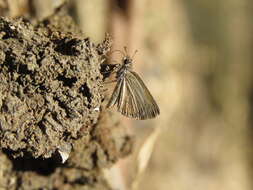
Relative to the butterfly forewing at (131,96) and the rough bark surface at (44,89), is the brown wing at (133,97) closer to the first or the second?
the butterfly forewing at (131,96)

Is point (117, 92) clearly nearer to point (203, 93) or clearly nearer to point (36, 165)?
point (36, 165)

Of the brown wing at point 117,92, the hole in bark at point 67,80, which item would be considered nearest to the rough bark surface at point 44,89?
the hole in bark at point 67,80

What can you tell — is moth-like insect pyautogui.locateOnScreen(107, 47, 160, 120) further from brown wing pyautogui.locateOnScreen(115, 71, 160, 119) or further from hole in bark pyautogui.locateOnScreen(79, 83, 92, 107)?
hole in bark pyautogui.locateOnScreen(79, 83, 92, 107)

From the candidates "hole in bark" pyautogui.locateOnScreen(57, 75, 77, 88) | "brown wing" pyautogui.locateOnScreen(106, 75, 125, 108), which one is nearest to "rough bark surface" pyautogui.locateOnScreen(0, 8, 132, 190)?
"hole in bark" pyautogui.locateOnScreen(57, 75, 77, 88)

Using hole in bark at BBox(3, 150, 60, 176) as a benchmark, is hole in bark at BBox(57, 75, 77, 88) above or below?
above

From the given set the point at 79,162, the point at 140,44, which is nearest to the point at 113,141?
the point at 79,162

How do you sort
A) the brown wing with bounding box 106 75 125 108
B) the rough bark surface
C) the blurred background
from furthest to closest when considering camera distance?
1. the blurred background
2. the brown wing with bounding box 106 75 125 108
3. the rough bark surface

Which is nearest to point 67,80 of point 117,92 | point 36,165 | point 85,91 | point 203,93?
point 85,91

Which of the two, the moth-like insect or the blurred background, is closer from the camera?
the moth-like insect
